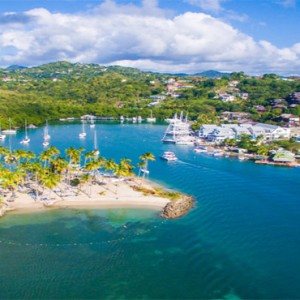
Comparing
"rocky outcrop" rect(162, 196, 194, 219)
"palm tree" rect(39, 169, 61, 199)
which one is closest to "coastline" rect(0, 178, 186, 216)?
"rocky outcrop" rect(162, 196, 194, 219)

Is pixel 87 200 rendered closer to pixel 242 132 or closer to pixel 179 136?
pixel 179 136

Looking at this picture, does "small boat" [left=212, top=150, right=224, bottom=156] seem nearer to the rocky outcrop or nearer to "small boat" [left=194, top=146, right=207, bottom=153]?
"small boat" [left=194, top=146, right=207, bottom=153]

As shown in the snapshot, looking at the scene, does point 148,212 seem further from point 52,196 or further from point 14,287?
point 14,287

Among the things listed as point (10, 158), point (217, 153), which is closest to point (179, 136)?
point (217, 153)

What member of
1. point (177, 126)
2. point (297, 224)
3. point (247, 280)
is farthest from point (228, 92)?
point (247, 280)

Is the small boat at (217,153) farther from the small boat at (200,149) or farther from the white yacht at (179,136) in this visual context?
the white yacht at (179,136)

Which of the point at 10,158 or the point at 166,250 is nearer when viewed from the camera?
the point at 166,250

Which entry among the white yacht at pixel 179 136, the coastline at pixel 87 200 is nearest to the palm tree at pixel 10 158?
the coastline at pixel 87 200
